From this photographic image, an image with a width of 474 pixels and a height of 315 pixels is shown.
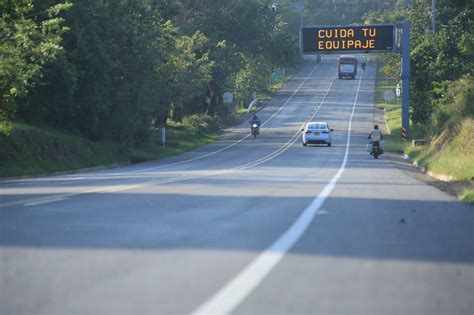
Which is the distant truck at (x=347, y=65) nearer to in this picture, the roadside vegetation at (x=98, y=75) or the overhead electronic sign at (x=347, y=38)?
the roadside vegetation at (x=98, y=75)

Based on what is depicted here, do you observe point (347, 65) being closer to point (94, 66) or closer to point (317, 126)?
point (317, 126)

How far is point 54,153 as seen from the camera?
38.0 meters

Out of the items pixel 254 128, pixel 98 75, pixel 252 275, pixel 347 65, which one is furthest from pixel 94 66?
pixel 347 65

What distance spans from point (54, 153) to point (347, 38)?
25359 mm

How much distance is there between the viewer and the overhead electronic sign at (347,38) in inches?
2255

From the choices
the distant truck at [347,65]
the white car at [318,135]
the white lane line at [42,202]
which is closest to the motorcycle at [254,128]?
the white car at [318,135]

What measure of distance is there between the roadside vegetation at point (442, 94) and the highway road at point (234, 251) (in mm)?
8416

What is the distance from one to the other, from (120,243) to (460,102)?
33327 millimetres

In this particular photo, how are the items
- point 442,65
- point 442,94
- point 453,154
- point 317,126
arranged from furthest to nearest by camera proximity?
point 317,126, point 442,65, point 442,94, point 453,154

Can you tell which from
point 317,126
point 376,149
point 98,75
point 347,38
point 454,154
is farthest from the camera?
point 317,126

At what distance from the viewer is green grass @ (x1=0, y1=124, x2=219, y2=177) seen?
113ft

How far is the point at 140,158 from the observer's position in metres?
47.8

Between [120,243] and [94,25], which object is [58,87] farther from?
[120,243]

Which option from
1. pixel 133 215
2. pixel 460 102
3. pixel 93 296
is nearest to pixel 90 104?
pixel 460 102
